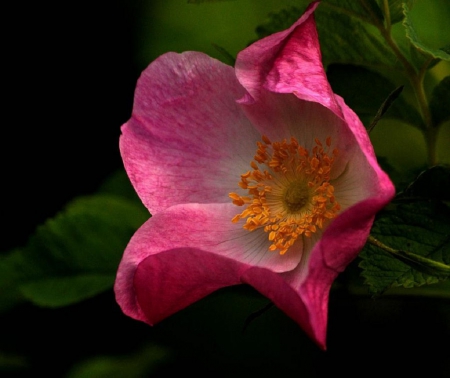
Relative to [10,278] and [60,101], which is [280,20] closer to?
[10,278]

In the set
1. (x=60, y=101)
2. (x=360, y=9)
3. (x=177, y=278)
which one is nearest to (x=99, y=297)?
(x=60, y=101)

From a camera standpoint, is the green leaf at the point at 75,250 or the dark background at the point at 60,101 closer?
the green leaf at the point at 75,250

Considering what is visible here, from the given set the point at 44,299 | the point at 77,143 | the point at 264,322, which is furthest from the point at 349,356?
the point at 77,143

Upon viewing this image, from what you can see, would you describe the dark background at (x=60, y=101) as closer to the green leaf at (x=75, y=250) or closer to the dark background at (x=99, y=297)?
the dark background at (x=99, y=297)

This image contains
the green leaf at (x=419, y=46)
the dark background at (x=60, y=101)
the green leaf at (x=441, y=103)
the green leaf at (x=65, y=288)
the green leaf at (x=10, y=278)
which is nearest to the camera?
the green leaf at (x=419, y=46)

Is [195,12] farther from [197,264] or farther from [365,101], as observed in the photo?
[197,264]

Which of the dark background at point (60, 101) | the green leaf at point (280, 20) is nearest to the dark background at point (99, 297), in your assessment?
the dark background at point (60, 101)

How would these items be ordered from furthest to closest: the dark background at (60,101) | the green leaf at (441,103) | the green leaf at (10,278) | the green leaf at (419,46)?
the dark background at (60,101) < the green leaf at (10,278) < the green leaf at (441,103) < the green leaf at (419,46)
